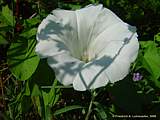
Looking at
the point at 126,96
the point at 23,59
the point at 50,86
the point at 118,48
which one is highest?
the point at 118,48

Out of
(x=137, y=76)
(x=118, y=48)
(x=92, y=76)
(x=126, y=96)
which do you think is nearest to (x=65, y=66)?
(x=92, y=76)

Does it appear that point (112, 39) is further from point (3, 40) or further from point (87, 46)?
point (3, 40)

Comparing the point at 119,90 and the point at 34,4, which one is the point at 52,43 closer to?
the point at 119,90

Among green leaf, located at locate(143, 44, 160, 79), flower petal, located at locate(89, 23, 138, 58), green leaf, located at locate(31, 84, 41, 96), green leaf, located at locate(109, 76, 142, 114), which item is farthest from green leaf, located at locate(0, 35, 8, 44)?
green leaf, located at locate(143, 44, 160, 79)

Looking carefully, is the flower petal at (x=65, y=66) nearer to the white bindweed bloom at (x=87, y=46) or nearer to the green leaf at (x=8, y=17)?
the white bindweed bloom at (x=87, y=46)

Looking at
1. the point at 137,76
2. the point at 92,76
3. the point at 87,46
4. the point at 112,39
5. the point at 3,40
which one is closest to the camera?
the point at 92,76

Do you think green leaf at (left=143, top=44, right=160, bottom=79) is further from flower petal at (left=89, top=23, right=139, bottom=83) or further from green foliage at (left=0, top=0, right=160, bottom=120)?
flower petal at (left=89, top=23, right=139, bottom=83)
